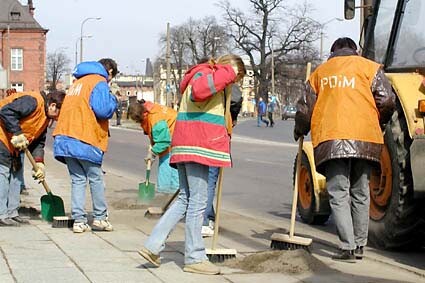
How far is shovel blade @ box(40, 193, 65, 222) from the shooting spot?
947 cm

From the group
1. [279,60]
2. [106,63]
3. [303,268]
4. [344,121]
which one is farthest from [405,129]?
[279,60]

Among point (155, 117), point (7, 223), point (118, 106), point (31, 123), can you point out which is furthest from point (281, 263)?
point (118, 106)

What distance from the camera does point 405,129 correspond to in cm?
757

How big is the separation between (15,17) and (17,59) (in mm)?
4935

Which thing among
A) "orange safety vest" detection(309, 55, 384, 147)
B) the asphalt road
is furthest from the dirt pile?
the asphalt road

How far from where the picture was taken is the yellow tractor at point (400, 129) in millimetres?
7395

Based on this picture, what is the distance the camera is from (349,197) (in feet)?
24.1

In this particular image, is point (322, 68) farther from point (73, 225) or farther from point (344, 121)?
point (73, 225)

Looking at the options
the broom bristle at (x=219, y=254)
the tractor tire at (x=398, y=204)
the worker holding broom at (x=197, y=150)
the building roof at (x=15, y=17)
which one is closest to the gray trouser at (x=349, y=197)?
the tractor tire at (x=398, y=204)

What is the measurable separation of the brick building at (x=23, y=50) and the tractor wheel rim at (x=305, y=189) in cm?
7972

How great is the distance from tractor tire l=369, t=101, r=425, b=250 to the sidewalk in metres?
0.27

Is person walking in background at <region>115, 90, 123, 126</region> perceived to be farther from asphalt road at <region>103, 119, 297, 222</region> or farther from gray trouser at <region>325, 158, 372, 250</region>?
gray trouser at <region>325, 158, 372, 250</region>

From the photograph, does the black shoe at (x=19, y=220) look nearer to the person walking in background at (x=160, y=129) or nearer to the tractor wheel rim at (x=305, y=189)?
the person walking in background at (x=160, y=129)

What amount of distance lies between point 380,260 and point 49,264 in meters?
2.88
